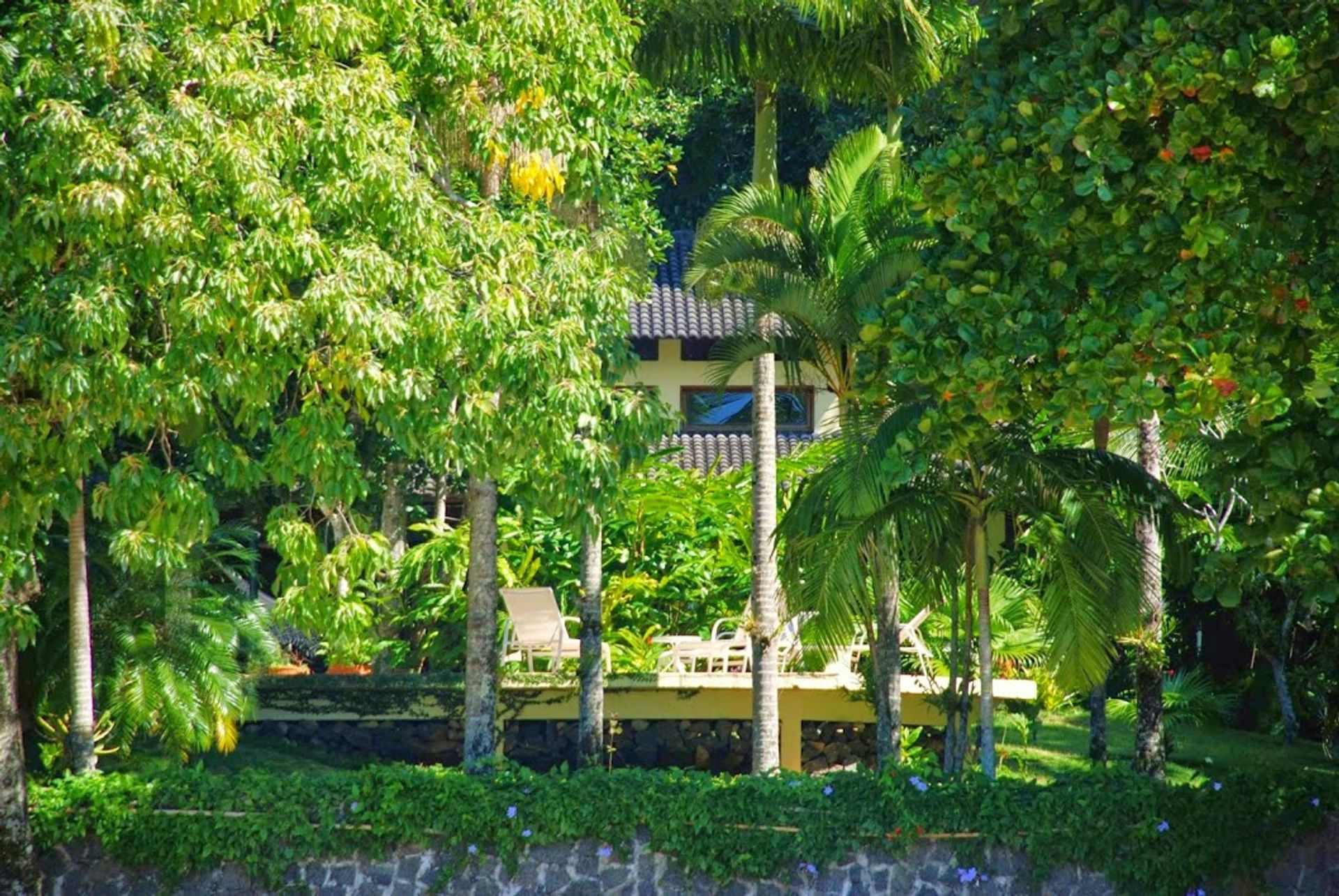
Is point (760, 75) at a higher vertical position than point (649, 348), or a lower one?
higher

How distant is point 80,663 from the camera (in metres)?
12.3

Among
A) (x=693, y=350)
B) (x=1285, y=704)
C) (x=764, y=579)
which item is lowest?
(x=1285, y=704)

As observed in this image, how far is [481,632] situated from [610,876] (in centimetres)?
234

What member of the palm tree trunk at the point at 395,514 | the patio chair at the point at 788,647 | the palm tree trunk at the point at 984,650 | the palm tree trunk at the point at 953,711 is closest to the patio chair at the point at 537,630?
the patio chair at the point at 788,647

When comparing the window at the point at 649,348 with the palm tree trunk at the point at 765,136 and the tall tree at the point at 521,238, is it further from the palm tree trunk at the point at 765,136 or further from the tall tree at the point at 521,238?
the tall tree at the point at 521,238

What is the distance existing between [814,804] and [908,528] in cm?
235

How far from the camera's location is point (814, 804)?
11.3m

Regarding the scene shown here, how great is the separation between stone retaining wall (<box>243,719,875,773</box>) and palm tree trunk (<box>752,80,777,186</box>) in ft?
18.5

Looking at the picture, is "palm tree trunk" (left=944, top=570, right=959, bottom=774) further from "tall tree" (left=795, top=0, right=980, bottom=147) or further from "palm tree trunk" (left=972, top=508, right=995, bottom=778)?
"tall tree" (left=795, top=0, right=980, bottom=147)

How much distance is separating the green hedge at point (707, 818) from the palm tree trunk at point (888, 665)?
6.21 feet

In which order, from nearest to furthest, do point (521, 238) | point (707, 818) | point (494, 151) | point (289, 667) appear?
point (707, 818)
point (521, 238)
point (494, 151)
point (289, 667)

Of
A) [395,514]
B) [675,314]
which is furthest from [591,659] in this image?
[675,314]

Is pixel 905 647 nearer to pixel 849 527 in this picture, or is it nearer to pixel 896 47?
pixel 849 527

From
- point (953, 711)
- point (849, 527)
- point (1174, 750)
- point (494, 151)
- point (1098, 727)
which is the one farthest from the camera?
point (1174, 750)
